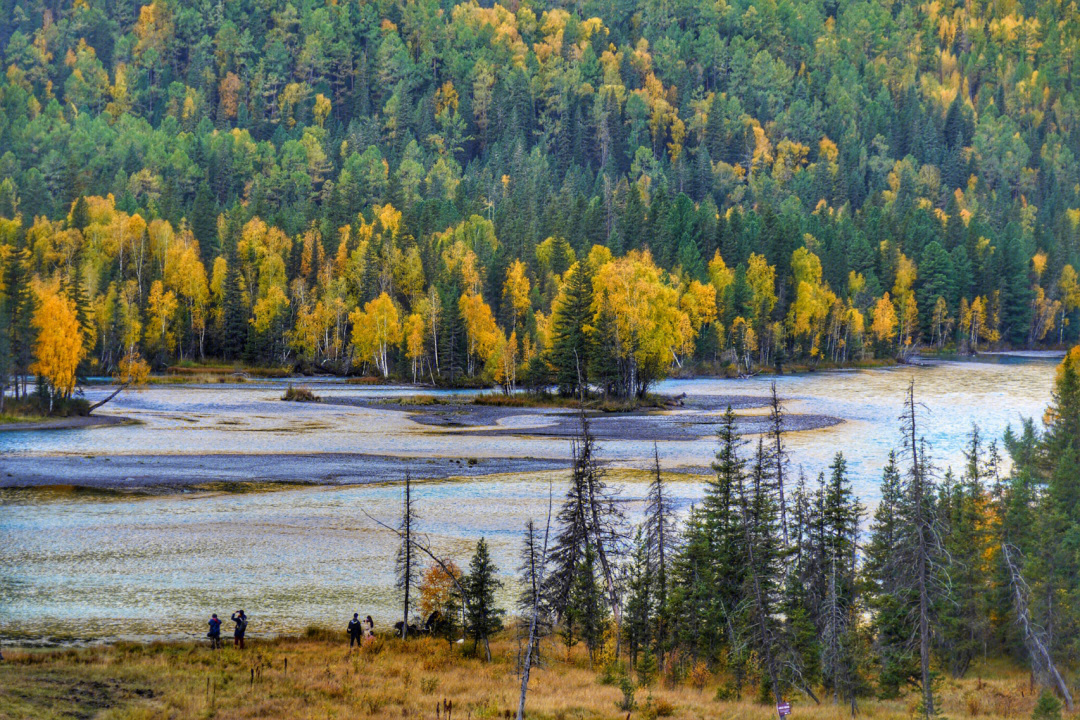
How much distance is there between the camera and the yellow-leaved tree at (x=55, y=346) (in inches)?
3804

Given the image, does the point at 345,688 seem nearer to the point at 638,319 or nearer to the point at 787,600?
the point at 787,600

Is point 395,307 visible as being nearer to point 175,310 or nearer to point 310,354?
point 310,354

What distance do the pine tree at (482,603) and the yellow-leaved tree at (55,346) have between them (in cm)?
7157

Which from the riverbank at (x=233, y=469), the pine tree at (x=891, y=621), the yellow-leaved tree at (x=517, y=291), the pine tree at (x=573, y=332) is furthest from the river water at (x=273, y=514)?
the yellow-leaved tree at (x=517, y=291)

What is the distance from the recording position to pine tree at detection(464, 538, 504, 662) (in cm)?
3706

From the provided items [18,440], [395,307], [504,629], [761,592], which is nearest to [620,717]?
[761,592]

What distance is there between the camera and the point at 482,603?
3756 centimetres

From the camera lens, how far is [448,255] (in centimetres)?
16488

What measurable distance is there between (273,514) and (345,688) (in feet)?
86.3

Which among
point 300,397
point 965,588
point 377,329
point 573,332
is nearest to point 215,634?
point 965,588

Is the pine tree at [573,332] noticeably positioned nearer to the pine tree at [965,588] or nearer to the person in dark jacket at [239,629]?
the pine tree at [965,588]

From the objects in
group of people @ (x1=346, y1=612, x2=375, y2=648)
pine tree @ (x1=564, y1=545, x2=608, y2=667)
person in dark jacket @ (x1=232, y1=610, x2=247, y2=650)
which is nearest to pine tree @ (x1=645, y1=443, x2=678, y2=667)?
pine tree @ (x1=564, y1=545, x2=608, y2=667)

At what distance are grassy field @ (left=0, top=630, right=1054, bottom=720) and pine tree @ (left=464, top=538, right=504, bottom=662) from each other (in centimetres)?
96

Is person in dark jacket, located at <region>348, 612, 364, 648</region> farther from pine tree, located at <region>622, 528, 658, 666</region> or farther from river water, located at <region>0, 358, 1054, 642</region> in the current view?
pine tree, located at <region>622, 528, 658, 666</region>
